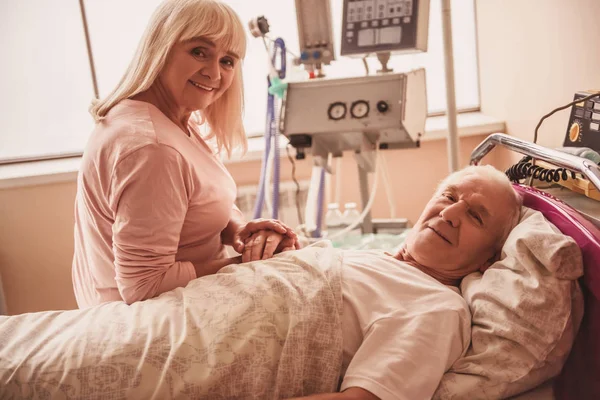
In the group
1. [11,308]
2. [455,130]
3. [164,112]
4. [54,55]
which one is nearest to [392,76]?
[455,130]

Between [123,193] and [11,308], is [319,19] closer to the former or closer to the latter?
[123,193]

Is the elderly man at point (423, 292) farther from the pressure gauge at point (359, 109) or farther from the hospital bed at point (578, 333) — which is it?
the pressure gauge at point (359, 109)

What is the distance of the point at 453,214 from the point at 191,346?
70 centimetres

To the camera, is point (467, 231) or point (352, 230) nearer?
point (467, 231)

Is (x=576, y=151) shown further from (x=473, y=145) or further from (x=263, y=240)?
(x=473, y=145)

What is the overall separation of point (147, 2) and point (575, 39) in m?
2.18

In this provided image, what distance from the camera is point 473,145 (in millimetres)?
3301

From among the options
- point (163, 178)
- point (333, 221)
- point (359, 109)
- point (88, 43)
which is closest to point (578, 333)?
point (163, 178)

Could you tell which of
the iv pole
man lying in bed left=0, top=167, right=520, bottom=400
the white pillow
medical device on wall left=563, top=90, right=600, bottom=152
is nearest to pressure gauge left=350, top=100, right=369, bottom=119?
the iv pole

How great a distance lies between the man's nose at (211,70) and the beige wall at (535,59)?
1.45m

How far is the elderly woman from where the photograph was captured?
132 centimetres

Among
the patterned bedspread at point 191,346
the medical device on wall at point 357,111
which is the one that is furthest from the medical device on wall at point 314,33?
the patterned bedspread at point 191,346

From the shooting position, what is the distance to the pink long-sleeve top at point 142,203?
1313 mm

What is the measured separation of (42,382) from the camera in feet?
3.73
